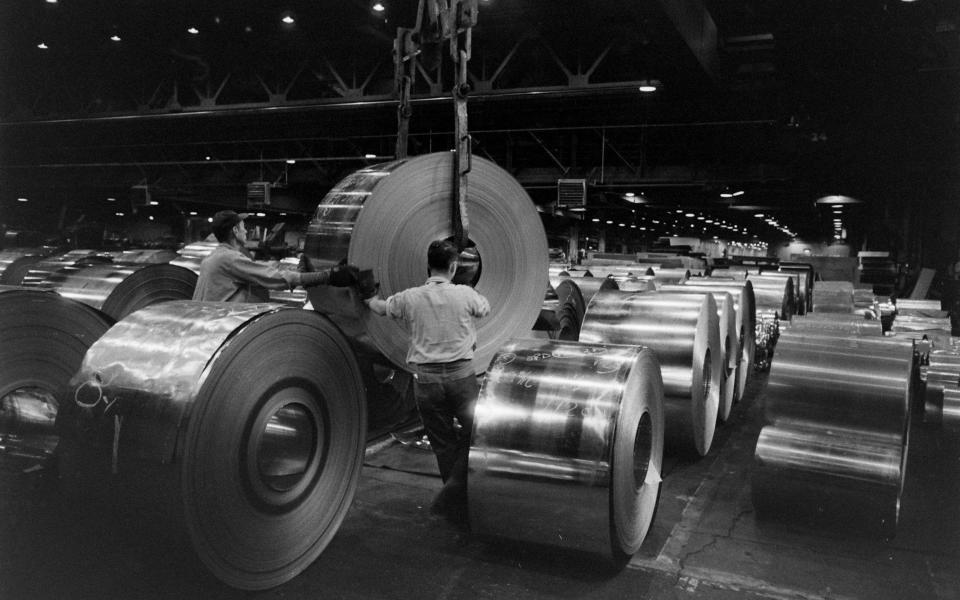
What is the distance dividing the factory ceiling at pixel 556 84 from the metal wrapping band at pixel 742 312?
2.78m

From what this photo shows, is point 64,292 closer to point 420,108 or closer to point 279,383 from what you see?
point 279,383

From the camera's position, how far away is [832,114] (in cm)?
958

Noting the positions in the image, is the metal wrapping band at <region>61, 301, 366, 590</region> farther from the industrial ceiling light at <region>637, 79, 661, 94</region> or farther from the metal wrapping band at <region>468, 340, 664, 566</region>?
the industrial ceiling light at <region>637, 79, 661, 94</region>

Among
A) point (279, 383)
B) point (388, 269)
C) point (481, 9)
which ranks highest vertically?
point (481, 9)

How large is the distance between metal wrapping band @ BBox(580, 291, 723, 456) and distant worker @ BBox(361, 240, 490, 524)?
163 centimetres

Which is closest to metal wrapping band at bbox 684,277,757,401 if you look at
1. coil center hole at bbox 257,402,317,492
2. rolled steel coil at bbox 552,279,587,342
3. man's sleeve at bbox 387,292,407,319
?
rolled steel coil at bbox 552,279,587,342

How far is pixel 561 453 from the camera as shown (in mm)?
3004

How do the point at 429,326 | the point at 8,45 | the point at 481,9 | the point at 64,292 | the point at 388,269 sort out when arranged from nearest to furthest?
the point at 429,326 → the point at 388,269 → the point at 64,292 → the point at 481,9 → the point at 8,45

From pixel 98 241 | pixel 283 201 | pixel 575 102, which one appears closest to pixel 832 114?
pixel 575 102

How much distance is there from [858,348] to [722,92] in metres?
6.70

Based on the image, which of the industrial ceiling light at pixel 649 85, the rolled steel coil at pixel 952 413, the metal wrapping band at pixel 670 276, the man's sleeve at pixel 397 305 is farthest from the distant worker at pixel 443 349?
the metal wrapping band at pixel 670 276

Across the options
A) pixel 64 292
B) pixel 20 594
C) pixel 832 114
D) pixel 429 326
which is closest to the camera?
pixel 20 594

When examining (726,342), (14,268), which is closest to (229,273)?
(726,342)

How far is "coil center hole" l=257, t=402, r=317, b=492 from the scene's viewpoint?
314 centimetres
